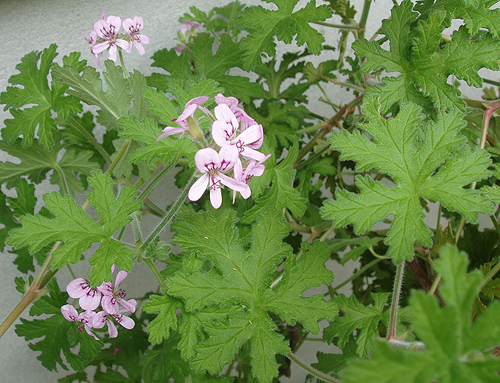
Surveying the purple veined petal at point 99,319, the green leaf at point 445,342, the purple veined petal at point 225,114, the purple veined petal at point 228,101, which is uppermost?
the purple veined petal at point 228,101

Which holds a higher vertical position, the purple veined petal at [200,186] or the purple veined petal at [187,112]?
the purple veined petal at [187,112]

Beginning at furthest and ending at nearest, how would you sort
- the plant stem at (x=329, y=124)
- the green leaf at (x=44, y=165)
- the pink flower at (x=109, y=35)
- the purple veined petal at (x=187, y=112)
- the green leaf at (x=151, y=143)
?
the plant stem at (x=329, y=124) → the green leaf at (x=44, y=165) → the pink flower at (x=109, y=35) → the green leaf at (x=151, y=143) → the purple veined petal at (x=187, y=112)

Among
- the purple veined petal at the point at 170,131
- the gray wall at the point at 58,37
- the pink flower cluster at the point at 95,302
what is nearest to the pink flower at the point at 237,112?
the purple veined petal at the point at 170,131

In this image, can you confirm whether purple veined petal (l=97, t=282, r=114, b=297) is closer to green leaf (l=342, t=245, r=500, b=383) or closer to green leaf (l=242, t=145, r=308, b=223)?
green leaf (l=242, t=145, r=308, b=223)

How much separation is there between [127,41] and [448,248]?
3.56 feet

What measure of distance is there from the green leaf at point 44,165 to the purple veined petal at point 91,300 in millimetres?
428

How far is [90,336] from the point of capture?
47.1 inches

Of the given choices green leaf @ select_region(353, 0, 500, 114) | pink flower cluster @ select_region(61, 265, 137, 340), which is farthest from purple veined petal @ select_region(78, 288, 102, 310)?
green leaf @ select_region(353, 0, 500, 114)

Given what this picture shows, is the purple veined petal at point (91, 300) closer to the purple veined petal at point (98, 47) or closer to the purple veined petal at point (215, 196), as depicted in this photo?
the purple veined petal at point (215, 196)

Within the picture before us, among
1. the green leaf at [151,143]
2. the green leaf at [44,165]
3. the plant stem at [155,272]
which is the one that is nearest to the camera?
the green leaf at [151,143]

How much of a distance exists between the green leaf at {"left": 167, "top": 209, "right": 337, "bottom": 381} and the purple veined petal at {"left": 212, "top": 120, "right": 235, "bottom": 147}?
0.69 ft

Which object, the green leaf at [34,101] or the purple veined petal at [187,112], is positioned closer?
the purple veined petal at [187,112]

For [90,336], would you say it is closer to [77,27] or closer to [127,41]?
[127,41]

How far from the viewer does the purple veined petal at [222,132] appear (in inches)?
32.6
